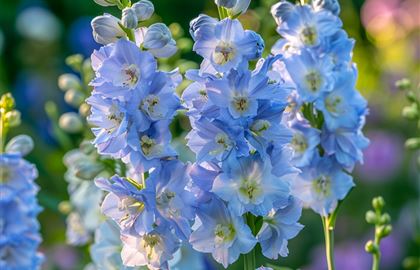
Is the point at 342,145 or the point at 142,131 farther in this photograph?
the point at 342,145

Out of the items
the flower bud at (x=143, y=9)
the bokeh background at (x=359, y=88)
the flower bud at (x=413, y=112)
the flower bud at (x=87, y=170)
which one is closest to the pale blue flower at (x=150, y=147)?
the flower bud at (x=143, y=9)

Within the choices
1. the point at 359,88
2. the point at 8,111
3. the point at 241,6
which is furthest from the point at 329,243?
the point at 359,88

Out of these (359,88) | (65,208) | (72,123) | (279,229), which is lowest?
(359,88)

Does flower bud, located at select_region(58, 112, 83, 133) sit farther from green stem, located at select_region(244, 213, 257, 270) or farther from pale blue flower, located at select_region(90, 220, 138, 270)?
green stem, located at select_region(244, 213, 257, 270)

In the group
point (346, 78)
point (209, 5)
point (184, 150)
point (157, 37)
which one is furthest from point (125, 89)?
point (209, 5)

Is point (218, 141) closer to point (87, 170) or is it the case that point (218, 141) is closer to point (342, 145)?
point (342, 145)

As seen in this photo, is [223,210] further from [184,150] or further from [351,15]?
[351,15]
